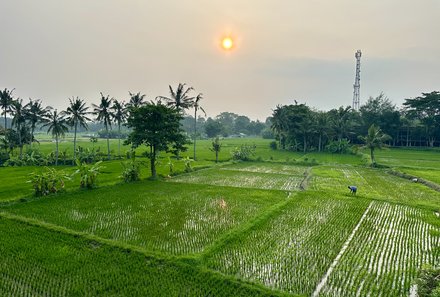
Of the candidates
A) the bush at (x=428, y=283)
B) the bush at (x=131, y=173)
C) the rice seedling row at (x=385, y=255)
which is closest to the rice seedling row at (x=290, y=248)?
the rice seedling row at (x=385, y=255)

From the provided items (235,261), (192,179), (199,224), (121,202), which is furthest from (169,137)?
(235,261)

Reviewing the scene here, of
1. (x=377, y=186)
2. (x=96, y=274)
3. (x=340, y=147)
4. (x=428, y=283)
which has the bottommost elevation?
(x=377, y=186)

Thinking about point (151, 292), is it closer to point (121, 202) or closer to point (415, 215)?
point (121, 202)

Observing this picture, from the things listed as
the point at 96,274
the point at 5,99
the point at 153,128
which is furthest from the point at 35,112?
the point at 96,274

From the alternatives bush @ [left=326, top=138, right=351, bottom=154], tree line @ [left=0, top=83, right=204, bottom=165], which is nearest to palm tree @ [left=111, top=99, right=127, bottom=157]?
tree line @ [left=0, top=83, right=204, bottom=165]

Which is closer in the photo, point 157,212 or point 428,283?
point 428,283

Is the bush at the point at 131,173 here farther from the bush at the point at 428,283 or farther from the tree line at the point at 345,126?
the tree line at the point at 345,126

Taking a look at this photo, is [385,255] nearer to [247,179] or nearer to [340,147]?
[247,179]
